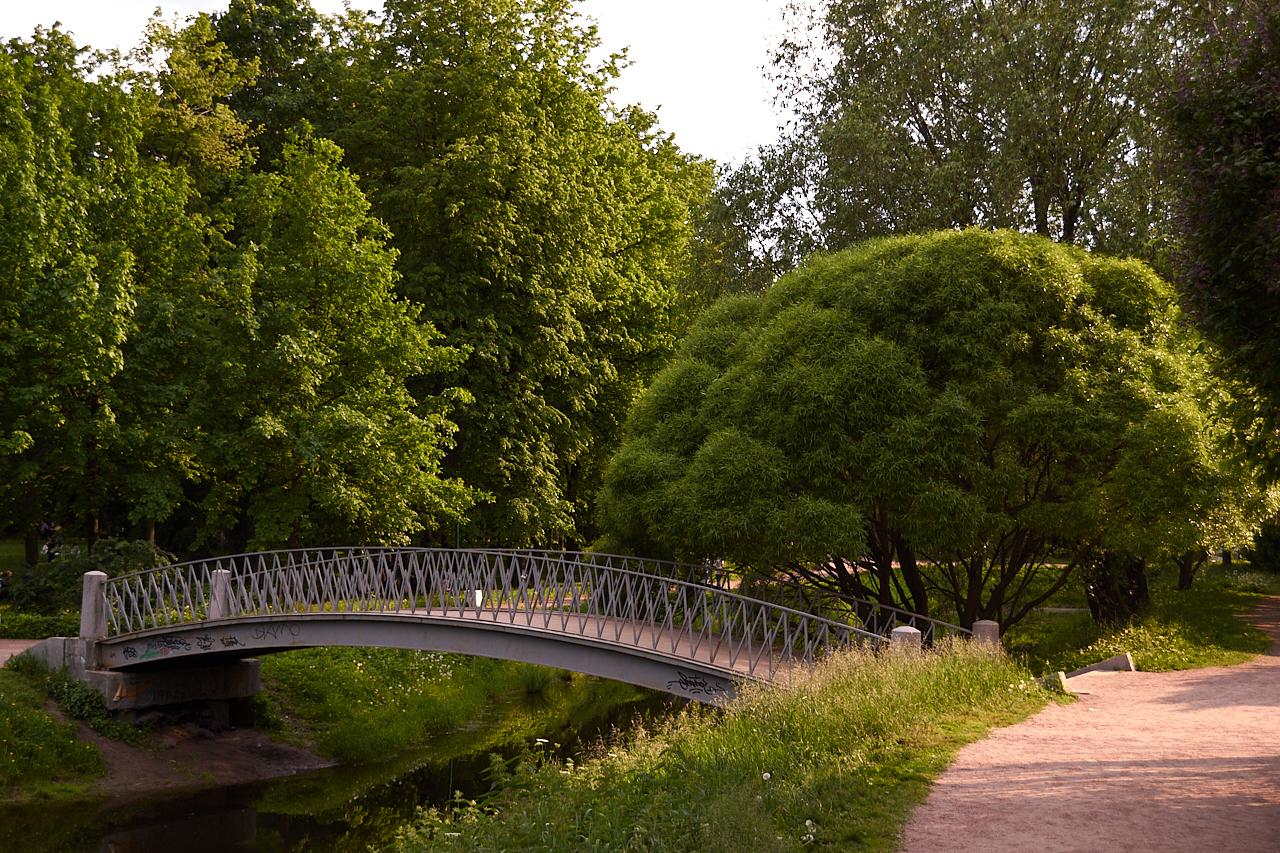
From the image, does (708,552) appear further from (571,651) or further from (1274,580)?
(1274,580)

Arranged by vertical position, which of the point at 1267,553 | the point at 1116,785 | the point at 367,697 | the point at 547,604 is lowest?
the point at 367,697

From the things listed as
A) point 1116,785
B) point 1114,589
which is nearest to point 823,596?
point 1114,589

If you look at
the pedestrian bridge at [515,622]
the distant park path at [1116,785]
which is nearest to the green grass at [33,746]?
the pedestrian bridge at [515,622]

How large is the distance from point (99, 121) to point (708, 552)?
2067 centimetres

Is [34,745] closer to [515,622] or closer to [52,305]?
[515,622]

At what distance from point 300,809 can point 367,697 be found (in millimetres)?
5627

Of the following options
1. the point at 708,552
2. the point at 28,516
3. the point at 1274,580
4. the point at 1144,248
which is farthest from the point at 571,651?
the point at 1274,580

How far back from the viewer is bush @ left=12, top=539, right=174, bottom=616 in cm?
2369

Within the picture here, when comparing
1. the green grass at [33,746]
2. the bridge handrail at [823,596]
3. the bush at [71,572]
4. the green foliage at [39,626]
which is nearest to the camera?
the bridge handrail at [823,596]

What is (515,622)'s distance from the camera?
16438mm

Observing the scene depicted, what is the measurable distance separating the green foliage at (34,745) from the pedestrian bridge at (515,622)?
50.0 inches

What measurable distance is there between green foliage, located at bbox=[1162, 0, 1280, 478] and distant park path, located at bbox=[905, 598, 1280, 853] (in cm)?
326

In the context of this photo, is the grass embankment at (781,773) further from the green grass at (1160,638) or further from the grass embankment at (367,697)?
the grass embankment at (367,697)

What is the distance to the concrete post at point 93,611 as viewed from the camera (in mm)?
20328
